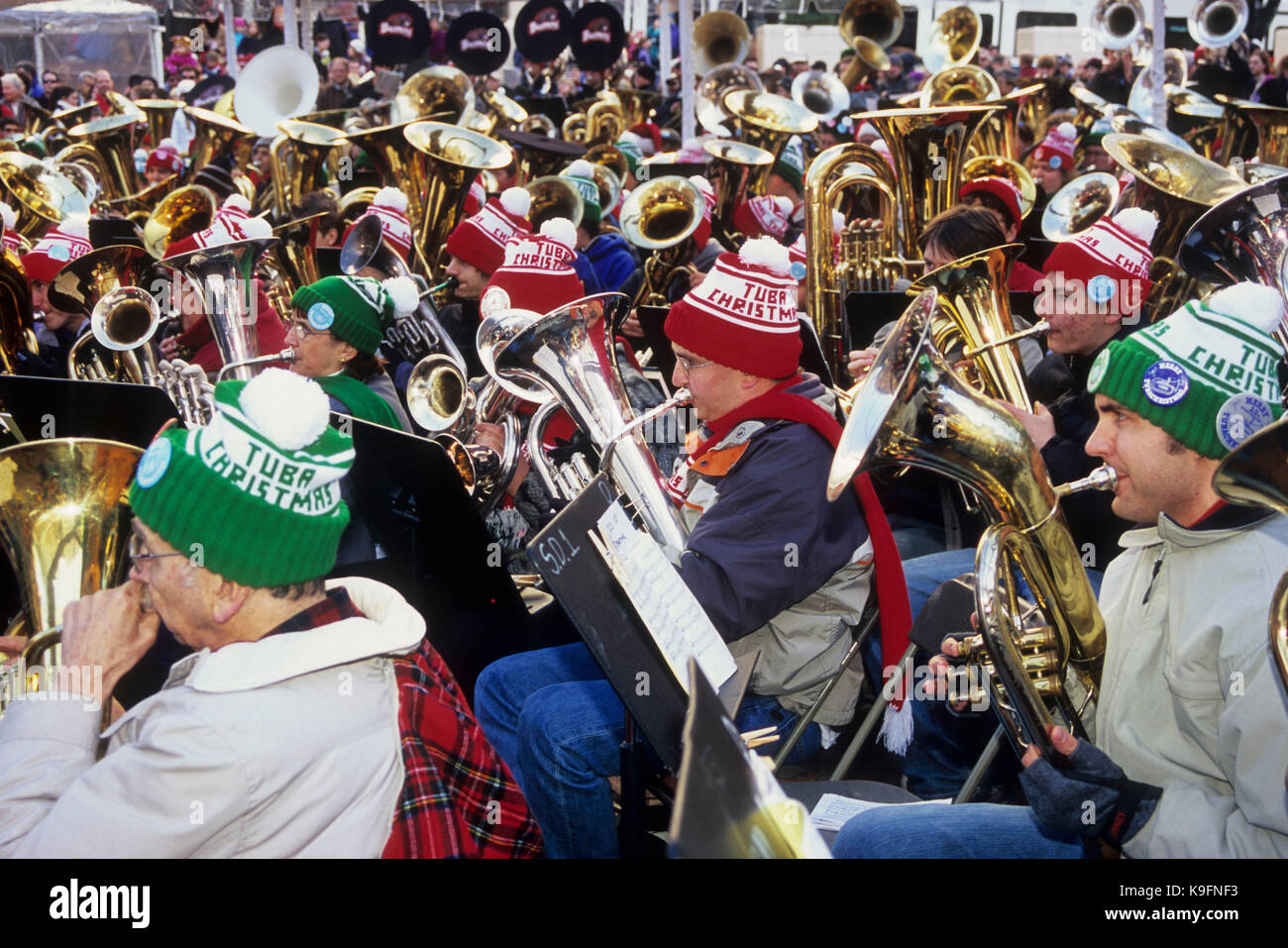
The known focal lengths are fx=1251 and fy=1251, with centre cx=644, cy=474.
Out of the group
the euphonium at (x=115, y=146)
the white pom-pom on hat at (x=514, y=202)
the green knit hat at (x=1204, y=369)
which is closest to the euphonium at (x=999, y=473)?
the green knit hat at (x=1204, y=369)

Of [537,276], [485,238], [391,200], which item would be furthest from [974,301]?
[391,200]

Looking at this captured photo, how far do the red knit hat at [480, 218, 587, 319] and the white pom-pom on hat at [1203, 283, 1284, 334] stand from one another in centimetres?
253

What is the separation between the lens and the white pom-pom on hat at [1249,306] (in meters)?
2.04

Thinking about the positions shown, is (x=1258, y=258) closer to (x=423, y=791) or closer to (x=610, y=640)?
(x=610, y=640)

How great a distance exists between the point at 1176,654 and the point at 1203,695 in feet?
0.24

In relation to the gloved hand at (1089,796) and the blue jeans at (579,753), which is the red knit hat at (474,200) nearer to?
the blue jeans at (579,753)

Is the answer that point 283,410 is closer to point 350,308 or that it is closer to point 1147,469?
point 1147,469

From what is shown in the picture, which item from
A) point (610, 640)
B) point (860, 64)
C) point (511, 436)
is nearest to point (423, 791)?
point (610, 640)

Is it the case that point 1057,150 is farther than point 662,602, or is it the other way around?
point 1057,150

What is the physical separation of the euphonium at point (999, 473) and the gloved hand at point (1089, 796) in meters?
0.16

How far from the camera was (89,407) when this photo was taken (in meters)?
3.03

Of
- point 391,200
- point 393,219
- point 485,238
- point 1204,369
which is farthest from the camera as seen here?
point 391,200

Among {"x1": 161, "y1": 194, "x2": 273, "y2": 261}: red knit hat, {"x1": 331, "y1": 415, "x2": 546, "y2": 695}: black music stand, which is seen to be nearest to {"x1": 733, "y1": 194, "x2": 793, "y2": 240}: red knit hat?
{"x1": 161, "y1": 194, "x2": 273, "y2": 261}: red knit hat
